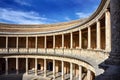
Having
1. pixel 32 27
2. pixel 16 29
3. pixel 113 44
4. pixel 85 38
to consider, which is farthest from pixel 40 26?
pixel 113 44

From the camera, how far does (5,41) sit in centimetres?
4144

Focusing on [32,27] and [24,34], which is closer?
[24,34]

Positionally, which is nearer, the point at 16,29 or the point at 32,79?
the point at 32,79

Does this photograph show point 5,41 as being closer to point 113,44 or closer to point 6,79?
point 6,79

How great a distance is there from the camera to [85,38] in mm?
34031

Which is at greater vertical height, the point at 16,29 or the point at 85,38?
the point at 16,29

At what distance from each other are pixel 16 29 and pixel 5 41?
3700mm

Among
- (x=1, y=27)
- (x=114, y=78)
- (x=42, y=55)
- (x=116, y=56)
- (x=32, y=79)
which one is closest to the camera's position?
(x=114, y=78)

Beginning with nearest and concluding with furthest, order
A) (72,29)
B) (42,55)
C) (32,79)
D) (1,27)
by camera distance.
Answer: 1. (72,29)
2. (32,79)
3. (42,55)
4. (1,27)

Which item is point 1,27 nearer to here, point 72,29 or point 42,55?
point 42,55

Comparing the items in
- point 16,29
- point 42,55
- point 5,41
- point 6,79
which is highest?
point 16,29

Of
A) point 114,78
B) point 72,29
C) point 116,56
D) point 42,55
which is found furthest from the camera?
point 42,55

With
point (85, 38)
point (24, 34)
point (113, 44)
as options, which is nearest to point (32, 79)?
point (24, 34)

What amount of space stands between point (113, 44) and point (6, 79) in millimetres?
31962
